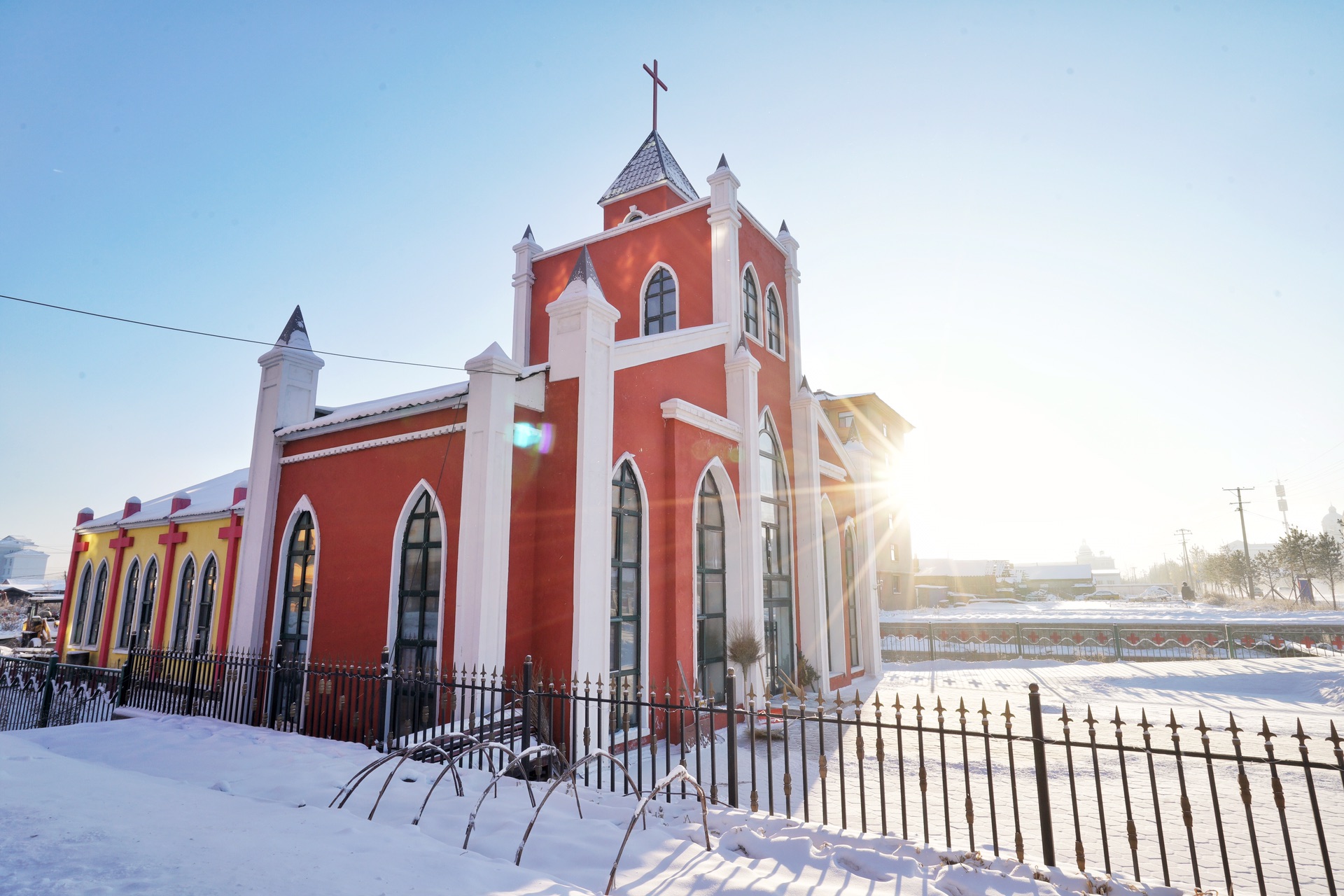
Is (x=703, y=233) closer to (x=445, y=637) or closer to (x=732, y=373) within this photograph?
(x=732, y=373)

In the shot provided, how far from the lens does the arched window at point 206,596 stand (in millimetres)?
14141

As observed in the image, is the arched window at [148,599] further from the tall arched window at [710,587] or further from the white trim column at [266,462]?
the tall arched window at [710,587]

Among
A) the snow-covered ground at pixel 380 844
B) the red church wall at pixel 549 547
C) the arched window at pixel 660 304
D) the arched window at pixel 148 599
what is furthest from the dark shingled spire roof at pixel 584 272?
the arched window at pixel 148 599

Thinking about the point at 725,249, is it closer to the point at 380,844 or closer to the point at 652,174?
the point at 652,174

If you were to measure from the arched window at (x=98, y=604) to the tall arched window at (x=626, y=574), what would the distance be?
15.5 metres

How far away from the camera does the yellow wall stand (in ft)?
47.0

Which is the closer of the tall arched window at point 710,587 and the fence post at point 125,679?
the fence post at point 125,679

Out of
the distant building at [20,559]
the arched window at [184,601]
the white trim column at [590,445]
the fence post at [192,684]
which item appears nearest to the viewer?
the white trim column at [590,445]

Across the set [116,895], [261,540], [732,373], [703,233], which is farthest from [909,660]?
[116,895]

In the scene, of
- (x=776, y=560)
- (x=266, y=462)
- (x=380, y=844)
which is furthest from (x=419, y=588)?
(x=776, y=560)

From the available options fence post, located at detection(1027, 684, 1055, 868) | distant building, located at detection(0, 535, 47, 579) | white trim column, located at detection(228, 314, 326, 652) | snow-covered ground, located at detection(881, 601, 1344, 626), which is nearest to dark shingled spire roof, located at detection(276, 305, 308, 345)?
white trim column, located at detection(228, 314, 326, 652)

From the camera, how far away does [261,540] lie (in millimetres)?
11148

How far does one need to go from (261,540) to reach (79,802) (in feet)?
27.5

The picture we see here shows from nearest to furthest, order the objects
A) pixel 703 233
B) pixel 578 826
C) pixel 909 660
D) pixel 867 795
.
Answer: pixel 578 826 < pixel 867 795 < pixel 703 233 < pixel 909 660
